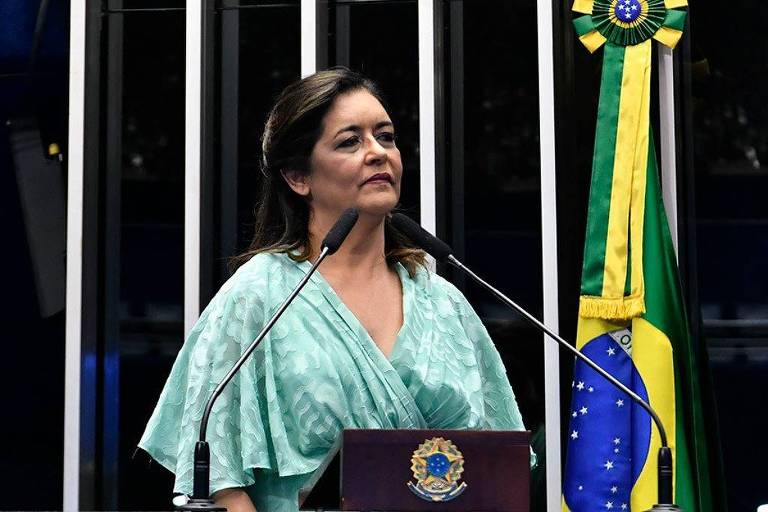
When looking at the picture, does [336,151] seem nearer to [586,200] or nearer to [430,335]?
[430,335]

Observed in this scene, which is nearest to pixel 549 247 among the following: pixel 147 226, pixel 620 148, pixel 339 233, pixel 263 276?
pixel 620 148

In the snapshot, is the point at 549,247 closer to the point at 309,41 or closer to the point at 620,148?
the point at 620,148

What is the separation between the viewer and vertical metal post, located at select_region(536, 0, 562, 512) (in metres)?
4.92

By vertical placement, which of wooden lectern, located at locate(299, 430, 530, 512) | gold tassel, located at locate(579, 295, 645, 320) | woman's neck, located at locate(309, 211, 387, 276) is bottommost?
wooden lectern, located at locate(299, 430, 530, 512)

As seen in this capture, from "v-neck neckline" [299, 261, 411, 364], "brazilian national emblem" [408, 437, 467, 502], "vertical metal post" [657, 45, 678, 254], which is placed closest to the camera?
"brazilian national emblem" [408, 437, 467, 502]

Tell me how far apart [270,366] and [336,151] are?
492 millimetres

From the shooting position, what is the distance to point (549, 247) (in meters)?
4.95

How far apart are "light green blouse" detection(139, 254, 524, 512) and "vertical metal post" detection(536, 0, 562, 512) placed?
1.76 meters

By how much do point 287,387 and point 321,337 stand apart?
13 cm

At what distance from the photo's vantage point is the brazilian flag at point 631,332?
14.5 ft

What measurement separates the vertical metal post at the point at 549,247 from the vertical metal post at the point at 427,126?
0.35 meters

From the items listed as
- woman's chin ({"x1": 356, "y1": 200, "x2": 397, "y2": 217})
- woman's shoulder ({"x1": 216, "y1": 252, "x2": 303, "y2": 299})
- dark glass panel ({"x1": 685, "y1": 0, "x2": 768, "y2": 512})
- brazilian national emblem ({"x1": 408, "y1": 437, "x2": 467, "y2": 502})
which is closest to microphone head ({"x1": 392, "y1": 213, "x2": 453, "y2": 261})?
woman's chin ({"x1": 356, "y1": 200, "x2": 397, "y2": 217})

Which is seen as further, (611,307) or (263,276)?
(611,307)

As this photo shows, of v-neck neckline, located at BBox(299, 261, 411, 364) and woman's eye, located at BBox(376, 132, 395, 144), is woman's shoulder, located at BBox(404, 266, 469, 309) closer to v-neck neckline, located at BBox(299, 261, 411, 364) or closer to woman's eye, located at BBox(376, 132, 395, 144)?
v-neck neckline, located at BBox(299, 261, 411, 364)
